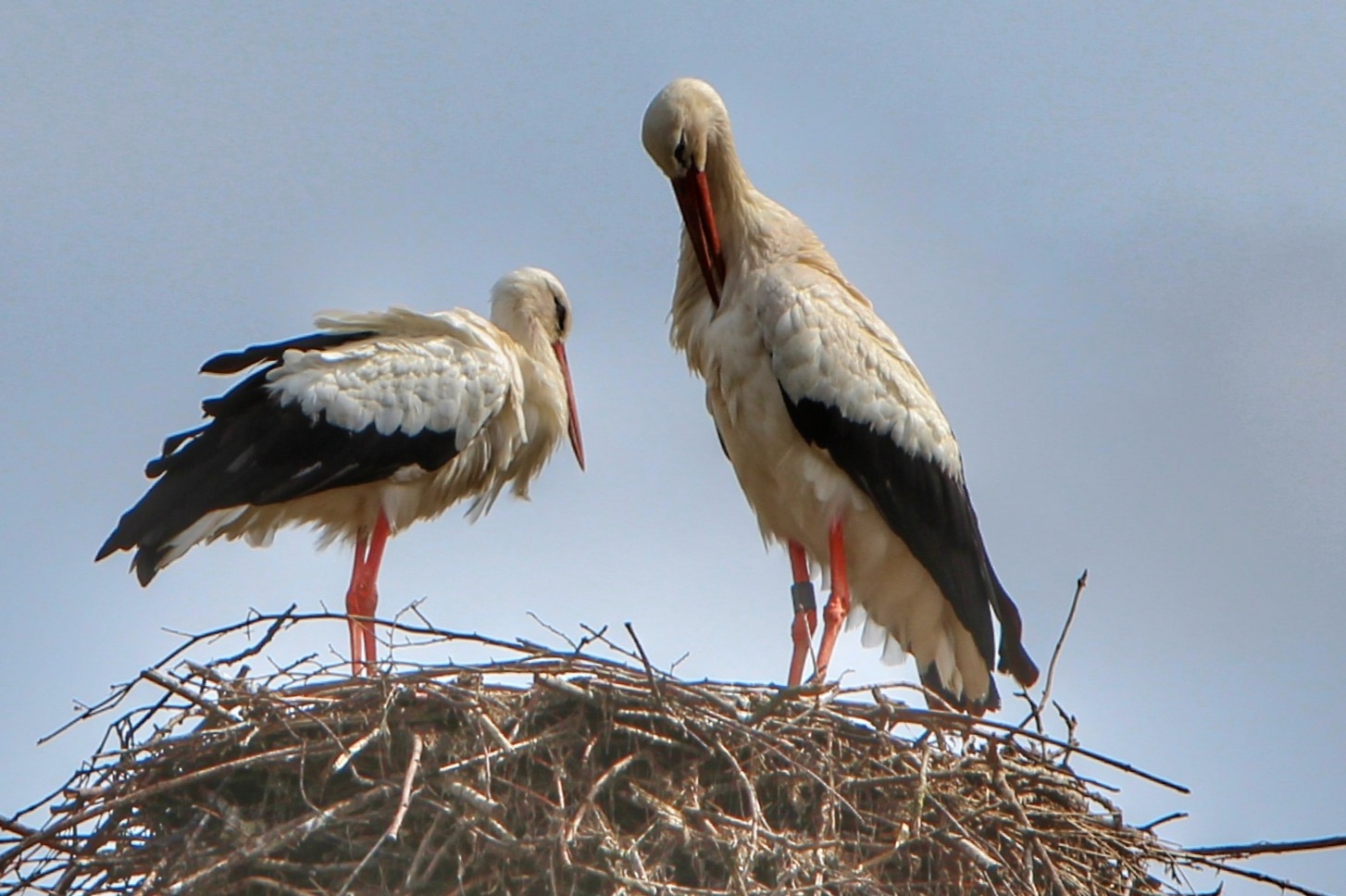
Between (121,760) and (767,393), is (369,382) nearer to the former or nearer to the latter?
(767,393)

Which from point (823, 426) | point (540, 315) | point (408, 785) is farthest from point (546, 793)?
point (540, 315)

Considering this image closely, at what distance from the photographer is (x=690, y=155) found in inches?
242

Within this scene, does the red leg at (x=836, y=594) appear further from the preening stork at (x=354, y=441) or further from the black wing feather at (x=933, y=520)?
the preening stork at (x=354, y=441)

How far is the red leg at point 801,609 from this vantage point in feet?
19.7

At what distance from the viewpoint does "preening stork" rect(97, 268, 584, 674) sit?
6.46m

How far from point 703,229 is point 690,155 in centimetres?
23

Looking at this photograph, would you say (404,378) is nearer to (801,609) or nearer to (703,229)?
(703,229)

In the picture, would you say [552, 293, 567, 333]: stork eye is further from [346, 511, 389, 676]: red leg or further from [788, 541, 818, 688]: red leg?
[788, 541, 818, 688]: red leg

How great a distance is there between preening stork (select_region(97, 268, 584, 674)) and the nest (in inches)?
55.9

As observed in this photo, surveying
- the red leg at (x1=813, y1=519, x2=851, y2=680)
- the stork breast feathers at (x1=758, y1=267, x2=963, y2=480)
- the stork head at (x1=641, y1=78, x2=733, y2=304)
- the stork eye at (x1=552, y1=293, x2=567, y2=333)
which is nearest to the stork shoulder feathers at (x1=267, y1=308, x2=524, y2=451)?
the stork eye at (x1=552, y1=293, x2=567, y2=333)

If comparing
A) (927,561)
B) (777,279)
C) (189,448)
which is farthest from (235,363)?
(927,561)

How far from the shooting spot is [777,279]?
5.97 m

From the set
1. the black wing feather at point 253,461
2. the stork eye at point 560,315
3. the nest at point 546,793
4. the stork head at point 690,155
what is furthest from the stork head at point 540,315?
the nest at point 546,793

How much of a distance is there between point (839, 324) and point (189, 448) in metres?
2.21
